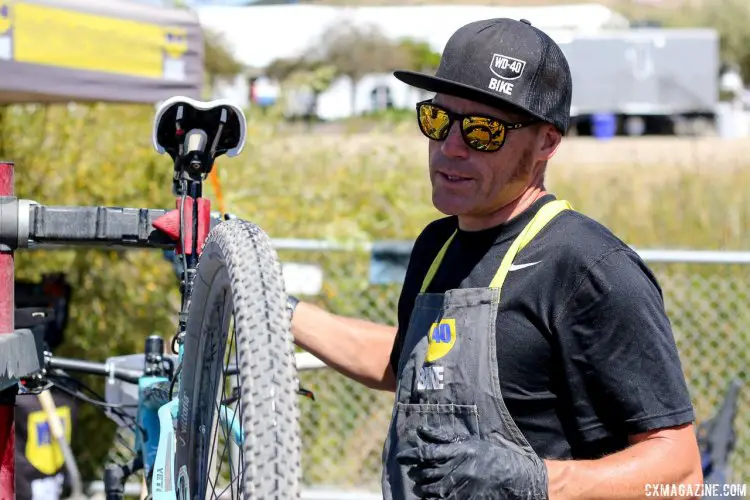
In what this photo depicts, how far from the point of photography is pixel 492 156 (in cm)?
245

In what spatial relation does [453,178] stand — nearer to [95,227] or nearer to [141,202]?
[95,227]

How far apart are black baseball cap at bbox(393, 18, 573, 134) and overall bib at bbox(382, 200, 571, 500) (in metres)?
0.24

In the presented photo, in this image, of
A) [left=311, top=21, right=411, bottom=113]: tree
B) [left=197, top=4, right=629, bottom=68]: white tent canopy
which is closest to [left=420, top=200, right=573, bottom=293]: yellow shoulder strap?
[left=197, top=4, right=629, bottom=68]: white tent canopy

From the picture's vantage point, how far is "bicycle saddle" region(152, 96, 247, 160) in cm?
290

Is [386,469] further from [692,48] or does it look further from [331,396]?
[692,48]

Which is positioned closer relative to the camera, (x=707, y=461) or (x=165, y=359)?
(x=165, y=359)

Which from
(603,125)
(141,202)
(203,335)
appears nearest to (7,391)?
(203,335)

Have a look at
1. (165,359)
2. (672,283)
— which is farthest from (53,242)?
(672,283)

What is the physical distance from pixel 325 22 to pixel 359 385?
4602cm

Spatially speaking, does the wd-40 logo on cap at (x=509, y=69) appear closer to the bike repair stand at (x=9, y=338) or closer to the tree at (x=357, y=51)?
the bike repair stand at (x=9, y=338)

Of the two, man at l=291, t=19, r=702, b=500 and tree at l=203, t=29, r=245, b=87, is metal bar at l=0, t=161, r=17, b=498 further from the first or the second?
tree at l=203, t=29, r=245, b=87

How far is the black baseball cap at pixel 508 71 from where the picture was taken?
2.40m

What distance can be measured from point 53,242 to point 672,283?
4512 millimetres

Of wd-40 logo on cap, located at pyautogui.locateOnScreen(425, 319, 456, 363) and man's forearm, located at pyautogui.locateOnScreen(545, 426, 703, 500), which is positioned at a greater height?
wd-40 logo on cap, located at pyautogui.locateOnScreen(425, 319, 456, 363)
